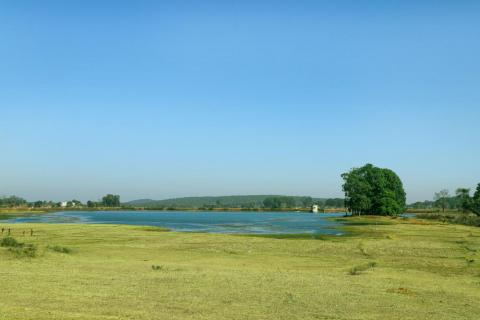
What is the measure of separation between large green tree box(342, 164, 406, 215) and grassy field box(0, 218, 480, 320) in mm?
107869

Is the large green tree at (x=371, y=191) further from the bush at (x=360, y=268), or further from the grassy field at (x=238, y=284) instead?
the bush at (x=360, y=268)

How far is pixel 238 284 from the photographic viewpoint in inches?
934

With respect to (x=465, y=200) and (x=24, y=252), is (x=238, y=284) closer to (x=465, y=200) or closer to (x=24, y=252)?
(x=24, y=252)

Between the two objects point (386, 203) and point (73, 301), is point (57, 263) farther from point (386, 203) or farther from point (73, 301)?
point (386, 203)

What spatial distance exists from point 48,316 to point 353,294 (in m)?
12.2

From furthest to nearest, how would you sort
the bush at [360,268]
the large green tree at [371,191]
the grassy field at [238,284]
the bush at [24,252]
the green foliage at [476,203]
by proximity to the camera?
1. the large green tree at [371,191]
2. the green foliage at [476,203]
3. the bush at [24,252]
4. the bush at [360,268]
5. the grassy field at [238,284]

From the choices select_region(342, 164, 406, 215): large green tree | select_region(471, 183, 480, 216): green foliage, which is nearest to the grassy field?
select_region(471, 183, 480, 216): green foliage

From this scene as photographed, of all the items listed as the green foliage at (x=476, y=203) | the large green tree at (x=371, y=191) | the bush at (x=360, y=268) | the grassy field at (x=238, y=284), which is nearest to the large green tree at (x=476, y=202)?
the green foliage at (x=476, y=203)

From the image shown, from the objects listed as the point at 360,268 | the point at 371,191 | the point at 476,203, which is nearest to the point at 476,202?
the point at 476,203

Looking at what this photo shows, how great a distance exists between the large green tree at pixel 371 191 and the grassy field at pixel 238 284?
354ft

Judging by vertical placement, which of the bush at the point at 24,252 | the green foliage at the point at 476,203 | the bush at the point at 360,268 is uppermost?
the green foliage at the point at 476,203

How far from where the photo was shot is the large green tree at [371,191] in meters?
147

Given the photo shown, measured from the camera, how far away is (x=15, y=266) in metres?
29.5

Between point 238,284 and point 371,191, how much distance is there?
435 ft
